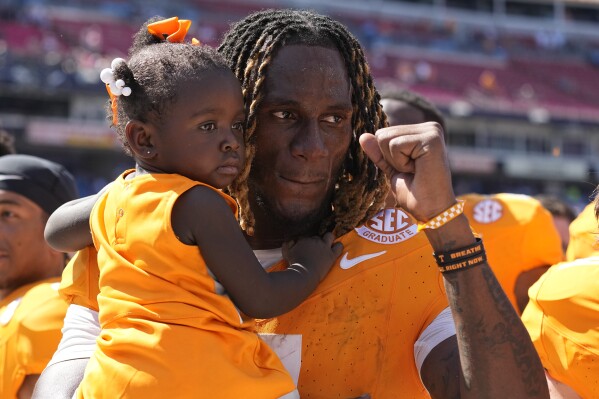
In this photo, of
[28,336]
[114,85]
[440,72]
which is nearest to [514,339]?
[114,85]

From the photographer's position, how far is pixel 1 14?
100ft

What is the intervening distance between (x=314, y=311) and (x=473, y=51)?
3518 cm

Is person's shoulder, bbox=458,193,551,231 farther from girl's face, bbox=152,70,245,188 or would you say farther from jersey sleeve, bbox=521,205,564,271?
girl's face, bbox=152,70,245,188

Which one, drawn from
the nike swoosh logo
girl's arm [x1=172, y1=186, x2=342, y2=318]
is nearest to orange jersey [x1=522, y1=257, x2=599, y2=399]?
the nike swoosh logo

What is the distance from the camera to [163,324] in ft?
6.77

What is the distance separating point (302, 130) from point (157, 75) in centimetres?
47

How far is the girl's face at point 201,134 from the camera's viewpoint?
2.21 m

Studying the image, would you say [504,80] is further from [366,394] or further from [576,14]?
[366,394]

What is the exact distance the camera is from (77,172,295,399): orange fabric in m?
2.04

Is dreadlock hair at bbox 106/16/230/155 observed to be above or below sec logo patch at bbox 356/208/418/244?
above

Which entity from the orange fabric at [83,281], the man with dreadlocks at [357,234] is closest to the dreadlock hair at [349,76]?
the man with dreadlocks at [357,234]

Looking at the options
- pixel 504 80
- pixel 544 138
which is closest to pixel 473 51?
pixel 504 80

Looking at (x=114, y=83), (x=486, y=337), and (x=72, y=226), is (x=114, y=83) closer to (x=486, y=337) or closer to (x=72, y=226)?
(x=72, y=226)

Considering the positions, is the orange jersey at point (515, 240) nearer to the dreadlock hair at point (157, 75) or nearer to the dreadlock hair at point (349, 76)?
the dreadlock hair at point (349, 76)
